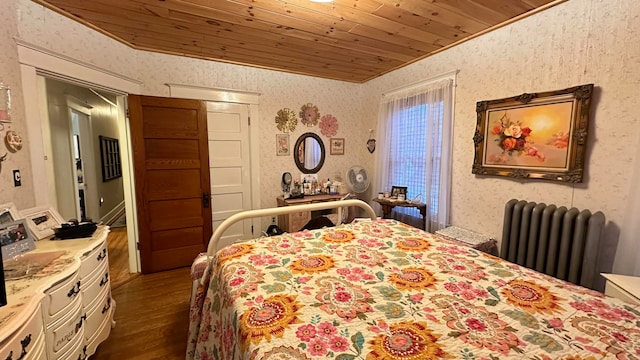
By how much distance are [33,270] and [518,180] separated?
11.6 feet

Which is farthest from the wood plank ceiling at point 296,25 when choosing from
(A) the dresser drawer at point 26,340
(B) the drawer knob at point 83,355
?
(B) the drawer knob at point 83,355

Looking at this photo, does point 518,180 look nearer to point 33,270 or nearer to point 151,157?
point 33,270

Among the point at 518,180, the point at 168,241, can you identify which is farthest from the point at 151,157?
the point at 518,180

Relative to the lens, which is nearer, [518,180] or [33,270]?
[33,270]

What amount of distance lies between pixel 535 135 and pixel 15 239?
151 inches

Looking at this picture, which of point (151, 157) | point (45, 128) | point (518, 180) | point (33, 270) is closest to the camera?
point (33, 270)

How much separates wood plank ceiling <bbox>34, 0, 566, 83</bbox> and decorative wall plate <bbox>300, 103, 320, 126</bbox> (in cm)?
82

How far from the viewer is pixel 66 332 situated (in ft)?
4.51

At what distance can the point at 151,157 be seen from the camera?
2934mm

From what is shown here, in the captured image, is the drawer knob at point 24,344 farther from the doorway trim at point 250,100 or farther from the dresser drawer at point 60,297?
the doorway trim at point 250,100

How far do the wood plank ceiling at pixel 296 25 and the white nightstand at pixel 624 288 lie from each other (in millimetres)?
2066

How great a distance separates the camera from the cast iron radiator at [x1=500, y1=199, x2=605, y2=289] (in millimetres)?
1854

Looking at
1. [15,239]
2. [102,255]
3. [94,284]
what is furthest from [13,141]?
[94,284]

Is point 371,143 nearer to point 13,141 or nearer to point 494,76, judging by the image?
point 494,76
